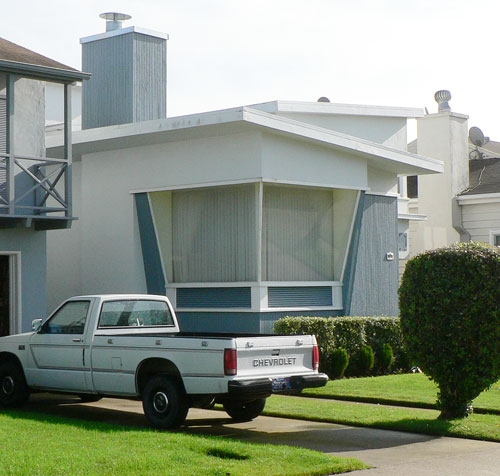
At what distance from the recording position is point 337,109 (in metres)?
22.3

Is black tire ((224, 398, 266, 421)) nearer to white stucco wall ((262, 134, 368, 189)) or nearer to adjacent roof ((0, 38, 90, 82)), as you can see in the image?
white stucco wall ((262, 134, 368, 189))

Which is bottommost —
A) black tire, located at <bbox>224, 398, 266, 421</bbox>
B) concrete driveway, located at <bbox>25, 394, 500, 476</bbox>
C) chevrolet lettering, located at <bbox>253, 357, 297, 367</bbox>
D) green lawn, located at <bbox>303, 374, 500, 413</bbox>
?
concrete driveway, located at <bbox>25, 394, 500, 476</bbox>

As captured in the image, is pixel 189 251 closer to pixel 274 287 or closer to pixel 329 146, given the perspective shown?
Answer: pixel 274 287

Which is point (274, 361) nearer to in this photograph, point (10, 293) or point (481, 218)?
point (10, 293)

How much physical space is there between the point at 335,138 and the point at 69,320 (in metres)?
7.01

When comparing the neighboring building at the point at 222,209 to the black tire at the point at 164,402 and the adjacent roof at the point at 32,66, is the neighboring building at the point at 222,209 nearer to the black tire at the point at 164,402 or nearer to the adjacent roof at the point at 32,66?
the adjacent roof at the point at 32,66

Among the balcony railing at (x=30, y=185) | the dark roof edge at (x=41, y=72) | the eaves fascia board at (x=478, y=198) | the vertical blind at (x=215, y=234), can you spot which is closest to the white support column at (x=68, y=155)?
the balcony railing at (x=30, y=185)

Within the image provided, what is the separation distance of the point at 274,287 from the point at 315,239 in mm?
1667

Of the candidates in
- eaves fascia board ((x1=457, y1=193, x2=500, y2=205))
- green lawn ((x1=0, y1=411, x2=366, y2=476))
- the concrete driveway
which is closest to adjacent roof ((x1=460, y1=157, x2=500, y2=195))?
eaves fascia board ((x1=457, y1=193, x2=500, y2=205))

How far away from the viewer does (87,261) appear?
1920cm

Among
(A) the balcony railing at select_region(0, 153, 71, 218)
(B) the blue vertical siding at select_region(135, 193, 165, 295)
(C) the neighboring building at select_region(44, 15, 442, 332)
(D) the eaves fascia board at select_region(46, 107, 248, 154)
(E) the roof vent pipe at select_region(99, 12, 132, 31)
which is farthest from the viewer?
(E) the roof vent pipe at select_region(99, 12, 132, 31)

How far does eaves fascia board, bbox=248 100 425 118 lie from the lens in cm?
2095

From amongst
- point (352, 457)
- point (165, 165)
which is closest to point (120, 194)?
point (165, 165)

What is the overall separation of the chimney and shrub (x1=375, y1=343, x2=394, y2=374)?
6726mm
